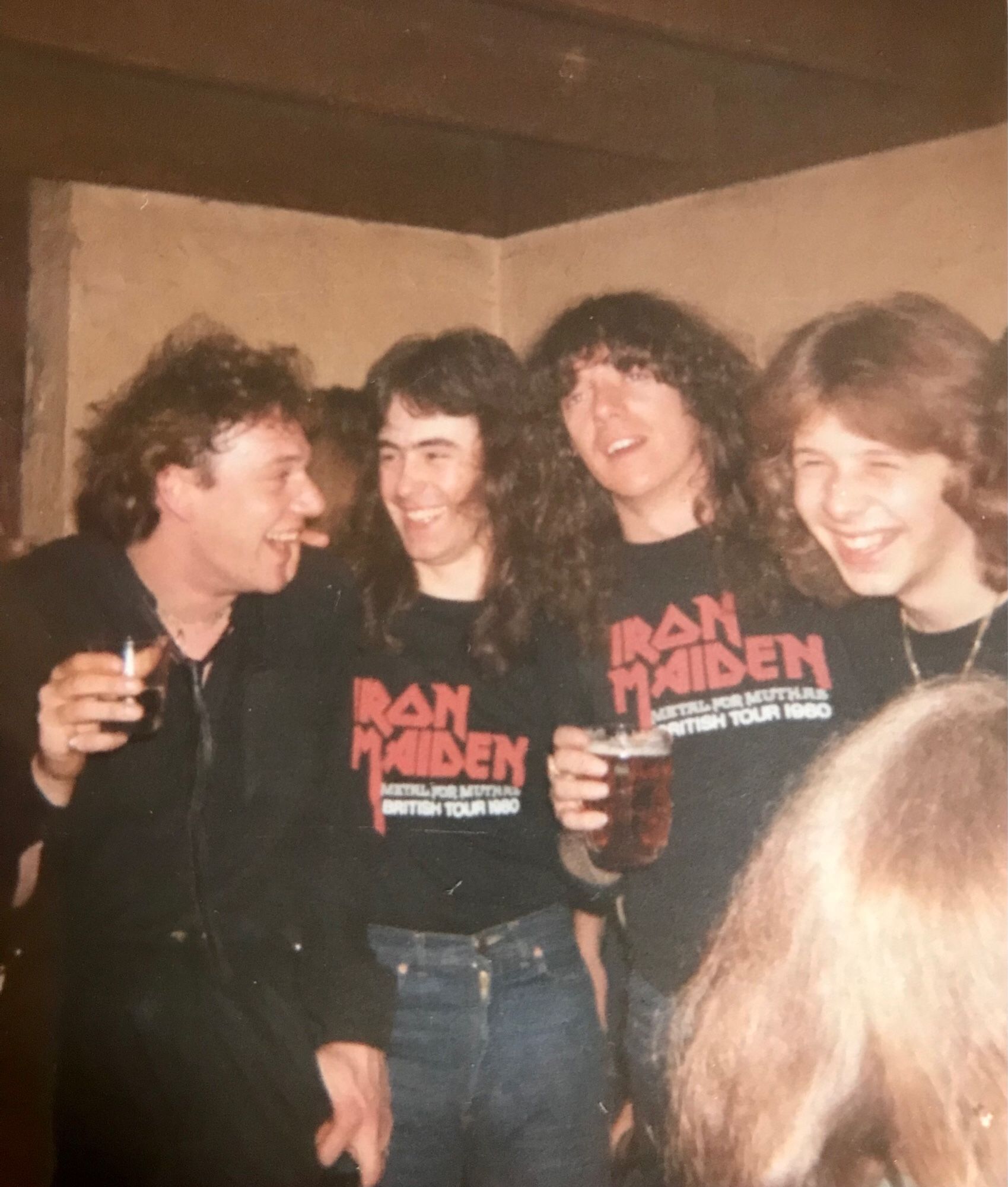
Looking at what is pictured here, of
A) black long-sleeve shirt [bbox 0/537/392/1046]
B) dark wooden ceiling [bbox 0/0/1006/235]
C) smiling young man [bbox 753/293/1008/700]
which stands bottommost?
black long-sleeve shirt [bbox 0/537/392/1046]

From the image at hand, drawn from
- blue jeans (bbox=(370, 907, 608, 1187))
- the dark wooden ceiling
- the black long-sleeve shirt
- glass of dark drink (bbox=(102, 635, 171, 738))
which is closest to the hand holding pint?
blue jeans (bbox=(370, 907, 608, 1187))

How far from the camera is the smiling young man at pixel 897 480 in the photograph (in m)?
1.28

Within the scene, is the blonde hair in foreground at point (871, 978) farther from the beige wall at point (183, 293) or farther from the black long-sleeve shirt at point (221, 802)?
the beige wall at point (183, 293)

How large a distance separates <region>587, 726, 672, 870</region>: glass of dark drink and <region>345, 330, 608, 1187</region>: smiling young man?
0.07 meters

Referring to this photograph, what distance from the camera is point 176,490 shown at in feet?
4.55

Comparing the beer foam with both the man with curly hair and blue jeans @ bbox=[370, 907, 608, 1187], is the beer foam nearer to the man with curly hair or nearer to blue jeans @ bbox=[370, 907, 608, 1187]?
the man with curly hair

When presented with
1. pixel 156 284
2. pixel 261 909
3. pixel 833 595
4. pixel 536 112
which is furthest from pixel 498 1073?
pixel 536 112

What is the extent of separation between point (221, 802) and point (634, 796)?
49 cm

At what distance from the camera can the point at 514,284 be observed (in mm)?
1436

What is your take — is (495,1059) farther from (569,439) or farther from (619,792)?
(569,439)

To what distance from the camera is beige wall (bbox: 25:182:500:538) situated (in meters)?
1.39

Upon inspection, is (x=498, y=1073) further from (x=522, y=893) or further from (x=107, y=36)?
(x=107, y=36)

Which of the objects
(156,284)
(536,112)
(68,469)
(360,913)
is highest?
(536,112)

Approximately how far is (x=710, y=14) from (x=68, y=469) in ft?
3.01
